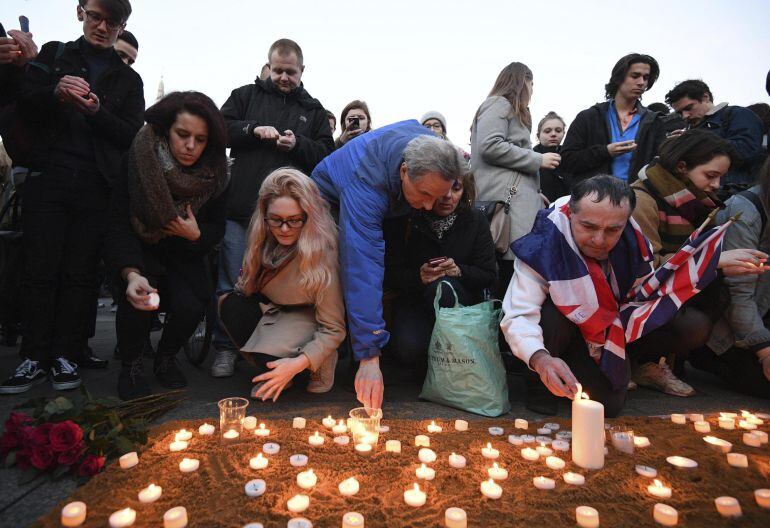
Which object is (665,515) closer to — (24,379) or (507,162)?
(507,162)

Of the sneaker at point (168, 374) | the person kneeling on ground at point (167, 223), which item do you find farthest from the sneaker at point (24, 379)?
the sneaker at point (168, 374)

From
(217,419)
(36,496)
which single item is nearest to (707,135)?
(217,419)

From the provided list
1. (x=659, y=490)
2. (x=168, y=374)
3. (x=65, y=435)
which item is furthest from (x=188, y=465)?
(x=659, y=490)

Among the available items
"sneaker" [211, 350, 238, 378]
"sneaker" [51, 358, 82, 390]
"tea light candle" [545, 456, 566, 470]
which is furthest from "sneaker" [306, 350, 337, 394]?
"tea light candle" [545, 456, 566, 470]

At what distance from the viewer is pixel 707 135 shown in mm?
3254

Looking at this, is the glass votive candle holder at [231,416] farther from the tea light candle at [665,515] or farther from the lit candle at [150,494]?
the tea light candle at [665,515]

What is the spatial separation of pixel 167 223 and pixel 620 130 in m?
3.87

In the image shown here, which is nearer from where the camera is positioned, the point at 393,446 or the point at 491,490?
the point at 491,490

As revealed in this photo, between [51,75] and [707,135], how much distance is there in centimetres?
440

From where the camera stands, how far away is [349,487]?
1773 millimetres

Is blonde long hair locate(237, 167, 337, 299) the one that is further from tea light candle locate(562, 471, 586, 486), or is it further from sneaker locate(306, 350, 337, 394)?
tea light candle locate(562, 471, 586, 486)

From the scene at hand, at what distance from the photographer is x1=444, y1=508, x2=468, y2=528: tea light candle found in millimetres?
1548

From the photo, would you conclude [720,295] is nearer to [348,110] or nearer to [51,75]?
[348,110]

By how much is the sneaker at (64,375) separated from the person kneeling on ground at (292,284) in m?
0.95
